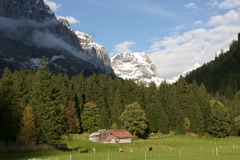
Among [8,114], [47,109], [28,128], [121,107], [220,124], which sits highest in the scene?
[121,107]

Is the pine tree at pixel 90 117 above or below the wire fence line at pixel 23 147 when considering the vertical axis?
above

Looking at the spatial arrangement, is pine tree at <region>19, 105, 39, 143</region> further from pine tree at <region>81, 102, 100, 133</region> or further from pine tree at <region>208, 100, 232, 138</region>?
pine tree at <region>208, 100, 232, 138</region>

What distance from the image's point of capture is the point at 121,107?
12506 centimetres

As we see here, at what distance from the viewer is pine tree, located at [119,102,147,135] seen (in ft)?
351

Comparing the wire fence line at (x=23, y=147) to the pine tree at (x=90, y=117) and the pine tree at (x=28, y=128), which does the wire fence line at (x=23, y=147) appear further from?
the pine tree at (x=90, y=117)

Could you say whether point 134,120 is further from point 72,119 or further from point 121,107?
point 72,119

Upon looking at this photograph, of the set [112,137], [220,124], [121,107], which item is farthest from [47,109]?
[220,124]

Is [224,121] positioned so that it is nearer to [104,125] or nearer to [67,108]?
[104,125]

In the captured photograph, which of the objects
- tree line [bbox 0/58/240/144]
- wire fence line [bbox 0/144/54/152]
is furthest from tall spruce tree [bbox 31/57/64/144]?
wire fence line [bbox 0/144/54/152]

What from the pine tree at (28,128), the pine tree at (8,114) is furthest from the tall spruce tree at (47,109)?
the pine tree at (8,114)

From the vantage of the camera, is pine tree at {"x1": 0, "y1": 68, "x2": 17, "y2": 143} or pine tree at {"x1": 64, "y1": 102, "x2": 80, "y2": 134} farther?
pine tree at {"x1": 64, "y1": 102, "x2": 80, "y2": 134}

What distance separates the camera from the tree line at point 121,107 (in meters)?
72.1

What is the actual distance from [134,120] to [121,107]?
59.3 ft

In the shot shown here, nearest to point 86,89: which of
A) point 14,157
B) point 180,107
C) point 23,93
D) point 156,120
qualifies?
point 156,120
